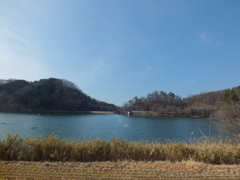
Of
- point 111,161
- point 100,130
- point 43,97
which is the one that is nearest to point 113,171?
point 111,161

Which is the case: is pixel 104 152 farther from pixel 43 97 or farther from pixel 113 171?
pixel 43 97

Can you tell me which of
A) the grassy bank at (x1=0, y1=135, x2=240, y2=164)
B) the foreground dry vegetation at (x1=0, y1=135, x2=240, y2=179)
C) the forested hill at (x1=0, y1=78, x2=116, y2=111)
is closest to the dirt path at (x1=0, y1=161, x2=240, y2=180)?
the foreground dry vegetation at (x1=0, y1=135, x2=240, y2=179)

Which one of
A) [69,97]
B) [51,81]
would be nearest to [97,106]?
[69,97]

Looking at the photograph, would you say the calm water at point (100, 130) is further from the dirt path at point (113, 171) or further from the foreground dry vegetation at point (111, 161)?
the dirt path at point (113, 171)

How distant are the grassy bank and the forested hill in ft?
306

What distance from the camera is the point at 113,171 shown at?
12.4ft

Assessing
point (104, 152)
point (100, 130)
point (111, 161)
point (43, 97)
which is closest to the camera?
point (111, 161)

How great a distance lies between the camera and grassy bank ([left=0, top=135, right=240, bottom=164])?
15.7ft

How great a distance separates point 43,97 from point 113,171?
359 feet

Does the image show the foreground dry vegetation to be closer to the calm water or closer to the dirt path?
the dirt path

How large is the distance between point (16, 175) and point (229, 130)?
405 inches

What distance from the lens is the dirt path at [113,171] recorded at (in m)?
3.45

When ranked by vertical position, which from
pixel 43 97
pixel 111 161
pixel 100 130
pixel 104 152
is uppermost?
pixel 43 97

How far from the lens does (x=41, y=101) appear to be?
98375 millimetres
